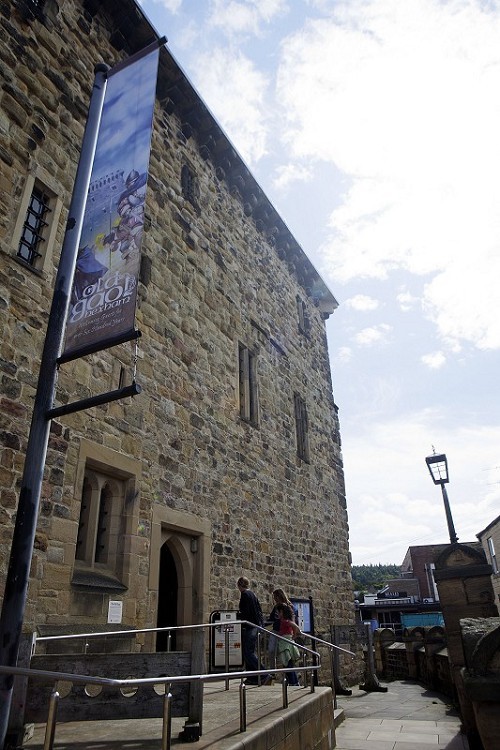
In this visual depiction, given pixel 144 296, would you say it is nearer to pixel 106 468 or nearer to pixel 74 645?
pixel 106 468

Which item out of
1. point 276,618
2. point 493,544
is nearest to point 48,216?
point 276,618

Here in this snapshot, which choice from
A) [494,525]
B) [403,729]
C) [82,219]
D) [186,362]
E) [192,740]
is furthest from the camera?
[494,525]

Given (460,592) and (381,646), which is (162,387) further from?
(381,646)

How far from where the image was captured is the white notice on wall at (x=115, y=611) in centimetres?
613

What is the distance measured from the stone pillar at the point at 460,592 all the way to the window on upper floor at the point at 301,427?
16.4 ft

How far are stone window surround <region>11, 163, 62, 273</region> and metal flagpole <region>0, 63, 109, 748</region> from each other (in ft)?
6.49

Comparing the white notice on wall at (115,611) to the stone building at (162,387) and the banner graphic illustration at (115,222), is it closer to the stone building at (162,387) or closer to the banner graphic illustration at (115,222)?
the stone building at (162,387)

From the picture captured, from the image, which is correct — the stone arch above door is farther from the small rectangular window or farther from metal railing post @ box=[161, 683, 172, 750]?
metal railing post @ box=[161, 683, 172, 750]

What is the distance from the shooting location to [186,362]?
29.2 feet

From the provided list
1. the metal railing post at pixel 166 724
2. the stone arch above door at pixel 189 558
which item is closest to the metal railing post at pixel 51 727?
the metal railing post at pixel 166 724

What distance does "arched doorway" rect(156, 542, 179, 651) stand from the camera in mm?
7992

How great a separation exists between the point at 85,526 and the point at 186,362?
336cm

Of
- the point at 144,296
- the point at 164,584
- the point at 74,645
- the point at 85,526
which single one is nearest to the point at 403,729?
the point at 164,584

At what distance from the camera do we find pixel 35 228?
6.68 m
